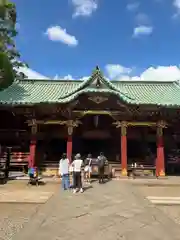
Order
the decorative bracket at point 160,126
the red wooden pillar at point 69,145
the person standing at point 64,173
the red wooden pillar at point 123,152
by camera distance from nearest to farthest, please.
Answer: the person standing at point 64,173, the red wooden pillar at point 123,152, the red wooden pillar at point 69,145, the decorative bracket at point 160,126

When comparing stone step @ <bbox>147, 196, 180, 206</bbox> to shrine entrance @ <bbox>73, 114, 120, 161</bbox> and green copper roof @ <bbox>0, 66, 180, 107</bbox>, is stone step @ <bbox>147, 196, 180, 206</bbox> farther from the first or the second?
shrine entrance @ <bbox>73, 114, 120, 161</bbox>

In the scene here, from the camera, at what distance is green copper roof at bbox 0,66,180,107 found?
56.1 ft

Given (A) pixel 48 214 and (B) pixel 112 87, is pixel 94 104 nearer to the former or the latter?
(B) pixel 112 87

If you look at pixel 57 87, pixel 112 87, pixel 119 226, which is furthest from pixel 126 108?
pixel 119 226

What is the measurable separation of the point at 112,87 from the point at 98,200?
9.69m

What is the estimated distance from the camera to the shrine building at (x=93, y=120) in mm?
17156

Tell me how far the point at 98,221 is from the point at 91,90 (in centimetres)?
1135

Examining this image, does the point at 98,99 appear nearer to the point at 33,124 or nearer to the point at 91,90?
the point at 91,90

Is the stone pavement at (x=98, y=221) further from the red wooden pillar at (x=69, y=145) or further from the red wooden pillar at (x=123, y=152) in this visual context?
the red wooden pillar at (x=69, y=145)

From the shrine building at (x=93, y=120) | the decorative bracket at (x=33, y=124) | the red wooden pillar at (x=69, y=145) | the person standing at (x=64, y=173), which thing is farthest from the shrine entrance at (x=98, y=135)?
the person standing at (x=64, y=173)

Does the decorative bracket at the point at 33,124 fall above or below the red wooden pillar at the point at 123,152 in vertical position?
above

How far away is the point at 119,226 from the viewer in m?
6.39

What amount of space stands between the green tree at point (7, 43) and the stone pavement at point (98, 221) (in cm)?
1382

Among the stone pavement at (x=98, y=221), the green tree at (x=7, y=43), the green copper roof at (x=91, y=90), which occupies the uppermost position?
the green tree at (x=7, y=43)
